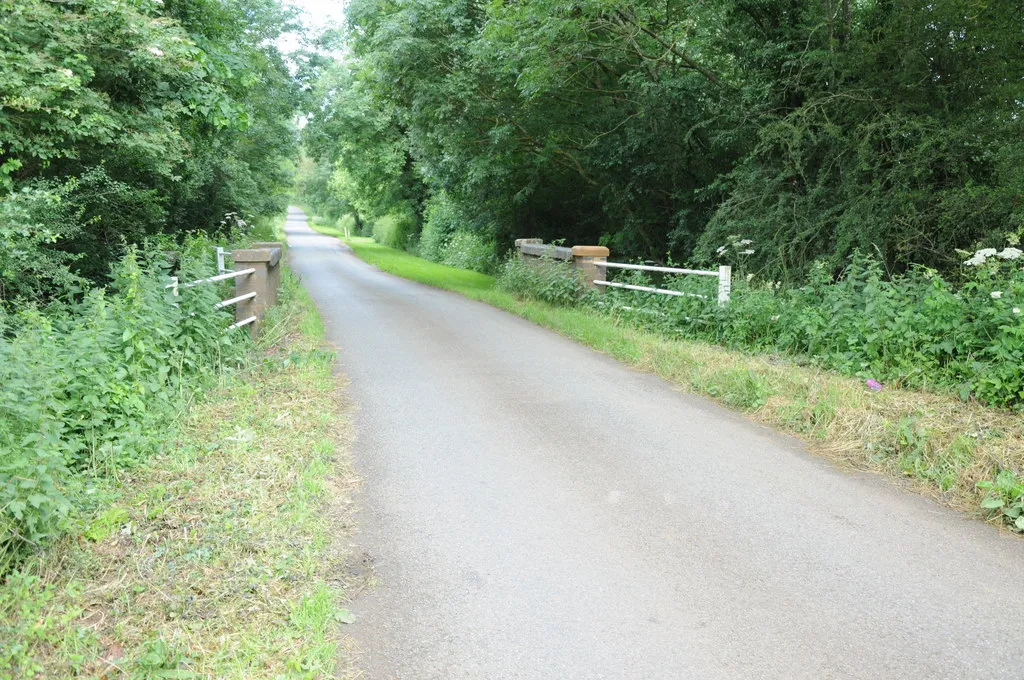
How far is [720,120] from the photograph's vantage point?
1537cm

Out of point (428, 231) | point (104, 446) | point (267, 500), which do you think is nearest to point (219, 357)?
point (104, 446)

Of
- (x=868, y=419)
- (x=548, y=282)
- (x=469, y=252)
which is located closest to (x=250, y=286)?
(x=548, y=282)

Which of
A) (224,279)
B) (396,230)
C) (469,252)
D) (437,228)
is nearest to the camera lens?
(224,279)

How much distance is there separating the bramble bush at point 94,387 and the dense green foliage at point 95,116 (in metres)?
2.42

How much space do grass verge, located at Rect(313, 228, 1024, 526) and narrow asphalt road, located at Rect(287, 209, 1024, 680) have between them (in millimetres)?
267

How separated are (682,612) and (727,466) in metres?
2.18

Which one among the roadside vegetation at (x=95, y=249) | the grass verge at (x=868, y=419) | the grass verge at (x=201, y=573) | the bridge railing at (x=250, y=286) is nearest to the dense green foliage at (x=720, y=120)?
the grass verge at (x=868, y=419)

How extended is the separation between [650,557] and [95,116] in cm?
918

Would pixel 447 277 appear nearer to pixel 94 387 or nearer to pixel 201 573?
pixel 94 387

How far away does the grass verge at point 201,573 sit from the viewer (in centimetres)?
313

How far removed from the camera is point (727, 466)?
220 inches

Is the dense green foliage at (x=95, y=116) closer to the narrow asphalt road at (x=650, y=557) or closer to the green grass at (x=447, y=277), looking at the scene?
the narrow asphalt road at (x=650, y=557)

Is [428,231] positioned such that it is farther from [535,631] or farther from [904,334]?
[535,631]

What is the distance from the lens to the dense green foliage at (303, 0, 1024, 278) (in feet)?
33.4
